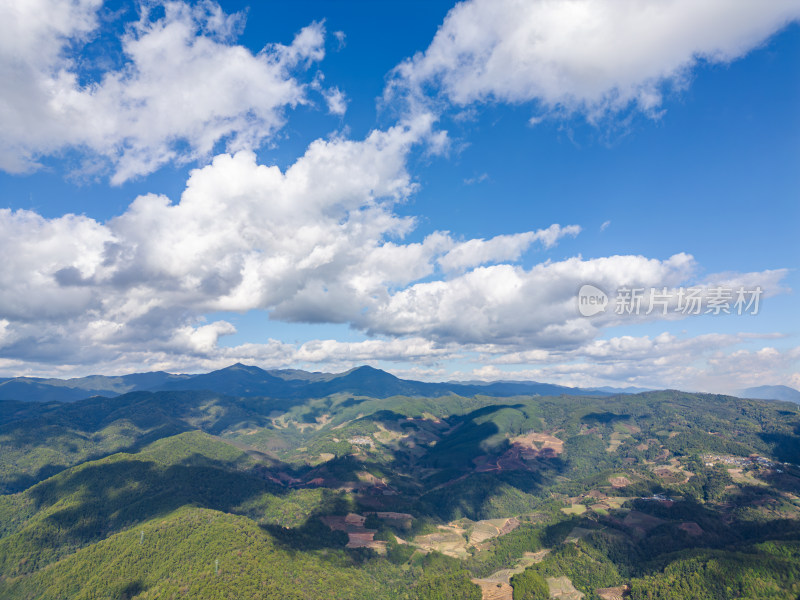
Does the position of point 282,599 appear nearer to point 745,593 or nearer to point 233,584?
point 233,584

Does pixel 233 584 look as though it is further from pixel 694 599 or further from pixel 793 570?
pixel 793 570

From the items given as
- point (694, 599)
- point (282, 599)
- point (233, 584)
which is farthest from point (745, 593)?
point (233, 584)

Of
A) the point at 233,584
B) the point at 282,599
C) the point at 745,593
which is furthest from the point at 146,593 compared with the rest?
the point at 745,593

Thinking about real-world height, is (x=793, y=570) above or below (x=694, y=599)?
above

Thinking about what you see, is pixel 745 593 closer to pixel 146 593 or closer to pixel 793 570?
pixel 793 570

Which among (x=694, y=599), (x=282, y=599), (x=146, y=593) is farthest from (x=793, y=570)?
(x=146, y=593)

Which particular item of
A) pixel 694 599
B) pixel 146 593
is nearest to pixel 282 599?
pixel 146 593
